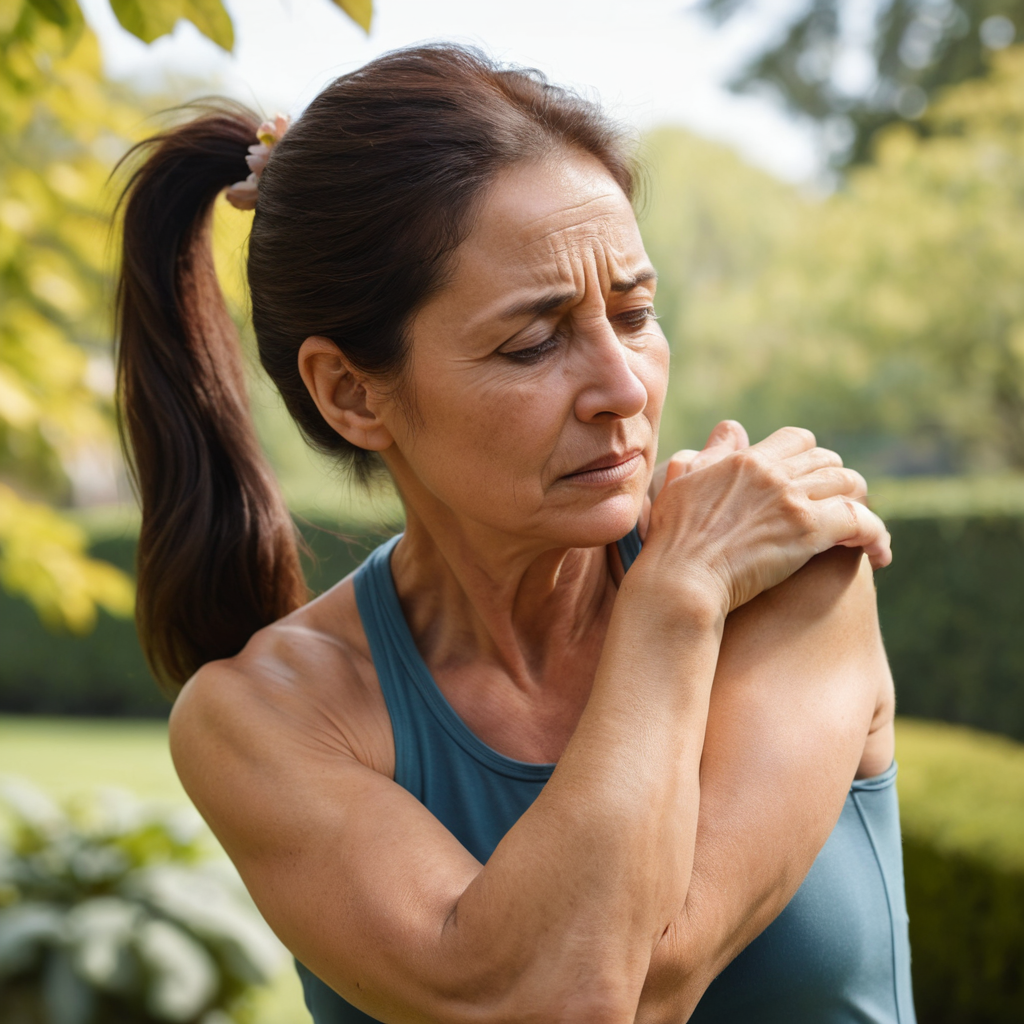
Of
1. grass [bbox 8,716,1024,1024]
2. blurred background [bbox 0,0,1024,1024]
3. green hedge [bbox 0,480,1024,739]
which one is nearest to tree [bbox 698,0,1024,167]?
blurred background [bbox 0,0,1024,1024]

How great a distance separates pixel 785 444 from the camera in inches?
66.5

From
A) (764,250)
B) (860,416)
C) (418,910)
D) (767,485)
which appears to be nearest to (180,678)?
(418,910)

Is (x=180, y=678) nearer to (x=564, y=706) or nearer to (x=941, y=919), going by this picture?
(x=564, y=706)

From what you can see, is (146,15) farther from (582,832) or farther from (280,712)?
(582,832)

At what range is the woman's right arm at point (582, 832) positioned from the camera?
4.43ft

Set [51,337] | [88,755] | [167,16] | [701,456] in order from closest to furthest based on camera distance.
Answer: [701,456]
[167,16]
[51,337]
[88,755]

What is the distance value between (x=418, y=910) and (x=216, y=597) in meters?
0.85

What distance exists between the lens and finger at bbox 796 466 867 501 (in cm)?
161

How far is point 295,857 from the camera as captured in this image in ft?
5.06

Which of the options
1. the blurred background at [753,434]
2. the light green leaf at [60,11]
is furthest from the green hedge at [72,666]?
the light green leaf at [60,11]

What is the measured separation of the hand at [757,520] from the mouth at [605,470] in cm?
9

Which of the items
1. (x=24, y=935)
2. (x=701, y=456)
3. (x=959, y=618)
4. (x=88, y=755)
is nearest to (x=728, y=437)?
(x=701, y=456)

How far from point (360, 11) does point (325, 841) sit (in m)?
1.33

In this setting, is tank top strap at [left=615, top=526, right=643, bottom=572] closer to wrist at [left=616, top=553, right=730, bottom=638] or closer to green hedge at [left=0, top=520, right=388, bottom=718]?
wrist at [left=616, top=553, right=730, bottom=638]
